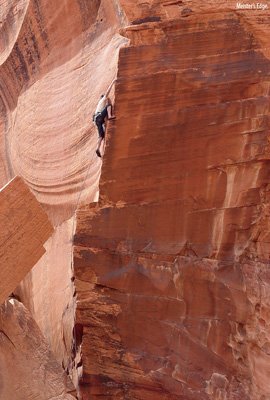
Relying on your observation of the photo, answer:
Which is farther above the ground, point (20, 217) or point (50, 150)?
point (20, 217)

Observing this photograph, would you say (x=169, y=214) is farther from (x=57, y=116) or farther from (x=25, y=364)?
(x=57, y=116)

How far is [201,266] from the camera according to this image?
6984mm

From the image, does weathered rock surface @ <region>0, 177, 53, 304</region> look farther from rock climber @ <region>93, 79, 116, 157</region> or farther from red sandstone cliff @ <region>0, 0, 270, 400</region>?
rock climber @ <region>93, 79, 116, 157</region>

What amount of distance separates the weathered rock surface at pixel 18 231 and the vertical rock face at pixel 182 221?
1.29 m

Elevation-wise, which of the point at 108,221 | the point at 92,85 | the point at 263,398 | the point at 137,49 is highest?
the point at 137,49

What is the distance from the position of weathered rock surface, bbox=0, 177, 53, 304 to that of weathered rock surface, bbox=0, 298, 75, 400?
2.02 ft

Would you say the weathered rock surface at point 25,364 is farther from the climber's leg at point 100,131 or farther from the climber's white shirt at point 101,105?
the climber's white shirt at point 101,105

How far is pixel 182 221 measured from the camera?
6883mm

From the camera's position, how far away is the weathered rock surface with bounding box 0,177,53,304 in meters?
5.41

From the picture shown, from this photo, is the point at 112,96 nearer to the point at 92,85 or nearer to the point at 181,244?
the point at 92,85

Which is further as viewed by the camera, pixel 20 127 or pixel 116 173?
pixel 20 127

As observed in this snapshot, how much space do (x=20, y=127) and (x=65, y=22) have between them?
142cm

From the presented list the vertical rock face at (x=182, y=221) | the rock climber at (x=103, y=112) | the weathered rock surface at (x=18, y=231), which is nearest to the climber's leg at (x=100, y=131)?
the rock climber at (x=103, y=112)

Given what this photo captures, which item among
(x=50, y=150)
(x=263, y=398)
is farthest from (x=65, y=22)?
(x=263, y=398)
